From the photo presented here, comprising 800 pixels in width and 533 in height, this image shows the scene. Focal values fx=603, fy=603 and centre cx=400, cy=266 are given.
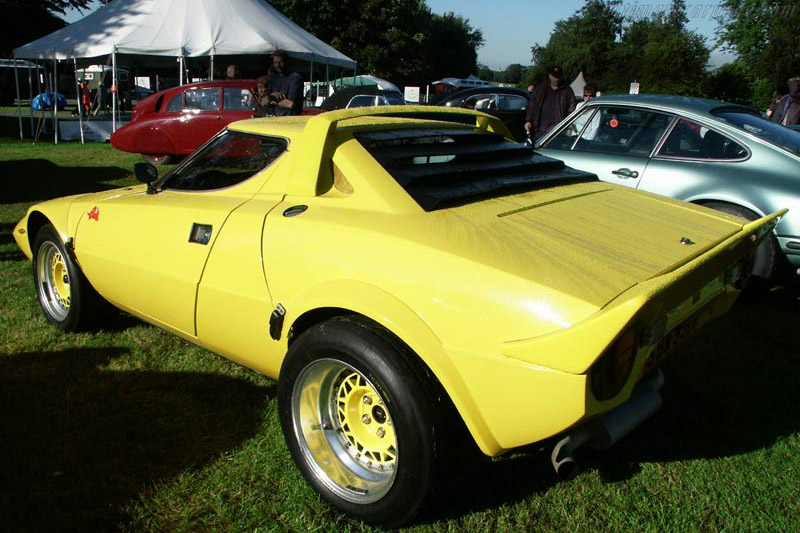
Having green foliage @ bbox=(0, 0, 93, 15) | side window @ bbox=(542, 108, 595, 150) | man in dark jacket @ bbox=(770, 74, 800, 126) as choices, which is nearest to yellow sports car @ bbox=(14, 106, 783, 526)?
side window @ bbox=(542, 108, 595, 150)

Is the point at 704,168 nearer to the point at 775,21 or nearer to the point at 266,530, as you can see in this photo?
the point at 266,530

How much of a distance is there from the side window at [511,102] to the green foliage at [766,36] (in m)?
14.9

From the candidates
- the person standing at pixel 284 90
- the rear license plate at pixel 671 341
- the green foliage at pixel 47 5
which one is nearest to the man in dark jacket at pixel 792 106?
the person standing at pixel 284 90

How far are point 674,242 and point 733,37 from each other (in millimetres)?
38408

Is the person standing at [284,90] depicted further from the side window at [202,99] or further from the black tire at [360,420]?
the black tire at [360,420]

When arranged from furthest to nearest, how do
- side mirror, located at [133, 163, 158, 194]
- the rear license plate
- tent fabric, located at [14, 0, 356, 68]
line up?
1. tent fabric, located at [14, 0, 356, 68]
2. side mirror, located at [133, 163, 158, 194]
3. the rear license plate

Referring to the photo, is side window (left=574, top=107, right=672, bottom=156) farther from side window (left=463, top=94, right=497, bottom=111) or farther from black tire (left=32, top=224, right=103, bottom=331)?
side window (left=463, top=94, right=497, bottom=111)

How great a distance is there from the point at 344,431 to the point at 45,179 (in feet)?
29.3

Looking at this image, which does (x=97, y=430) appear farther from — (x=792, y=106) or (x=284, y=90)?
(x=792, y=106)

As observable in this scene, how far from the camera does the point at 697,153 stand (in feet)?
15.4

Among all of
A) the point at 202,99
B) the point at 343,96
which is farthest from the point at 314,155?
the point at 343,96

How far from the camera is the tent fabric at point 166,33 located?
13.1 metres

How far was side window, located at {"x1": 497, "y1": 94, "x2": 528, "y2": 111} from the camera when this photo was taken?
14358 millimetres

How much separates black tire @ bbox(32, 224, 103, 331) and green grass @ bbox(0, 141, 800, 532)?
11 cm
